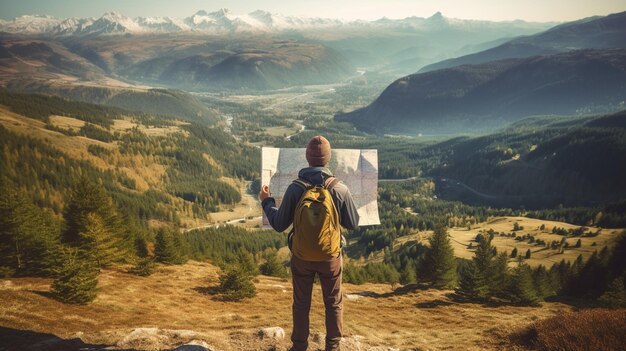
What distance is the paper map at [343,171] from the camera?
42.5 ft

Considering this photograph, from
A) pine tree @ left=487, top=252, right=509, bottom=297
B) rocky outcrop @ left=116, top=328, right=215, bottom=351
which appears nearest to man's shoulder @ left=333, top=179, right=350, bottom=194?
rocky outcrop @ left=116, top=328, right=215, bottom=351

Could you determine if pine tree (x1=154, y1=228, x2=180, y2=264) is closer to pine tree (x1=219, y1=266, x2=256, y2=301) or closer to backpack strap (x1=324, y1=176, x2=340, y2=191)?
pine tree (x1=219, y1=266, x2=256, y2=301)

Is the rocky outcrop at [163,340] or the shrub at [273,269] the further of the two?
the shrub at [273,269]

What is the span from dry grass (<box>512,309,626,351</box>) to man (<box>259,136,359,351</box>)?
29.0 ft

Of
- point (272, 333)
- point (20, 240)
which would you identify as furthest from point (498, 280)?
point (20, 240)

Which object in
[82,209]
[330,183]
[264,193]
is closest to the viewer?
[330,183]

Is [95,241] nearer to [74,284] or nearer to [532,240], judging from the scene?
[74,284]

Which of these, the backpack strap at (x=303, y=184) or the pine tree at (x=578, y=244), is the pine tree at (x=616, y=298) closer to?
the backpack strap at (x=303, y=184)

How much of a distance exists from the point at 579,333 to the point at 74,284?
28.8 metres

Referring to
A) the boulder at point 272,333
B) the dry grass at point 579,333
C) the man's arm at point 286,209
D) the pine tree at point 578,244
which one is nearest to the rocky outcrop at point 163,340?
the boulder at point 272,333

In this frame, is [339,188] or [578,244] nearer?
[339,188]

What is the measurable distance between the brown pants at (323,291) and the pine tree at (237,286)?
2394 cm

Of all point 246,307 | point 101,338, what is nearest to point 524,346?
point 101,338

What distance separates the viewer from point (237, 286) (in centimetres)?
3456
